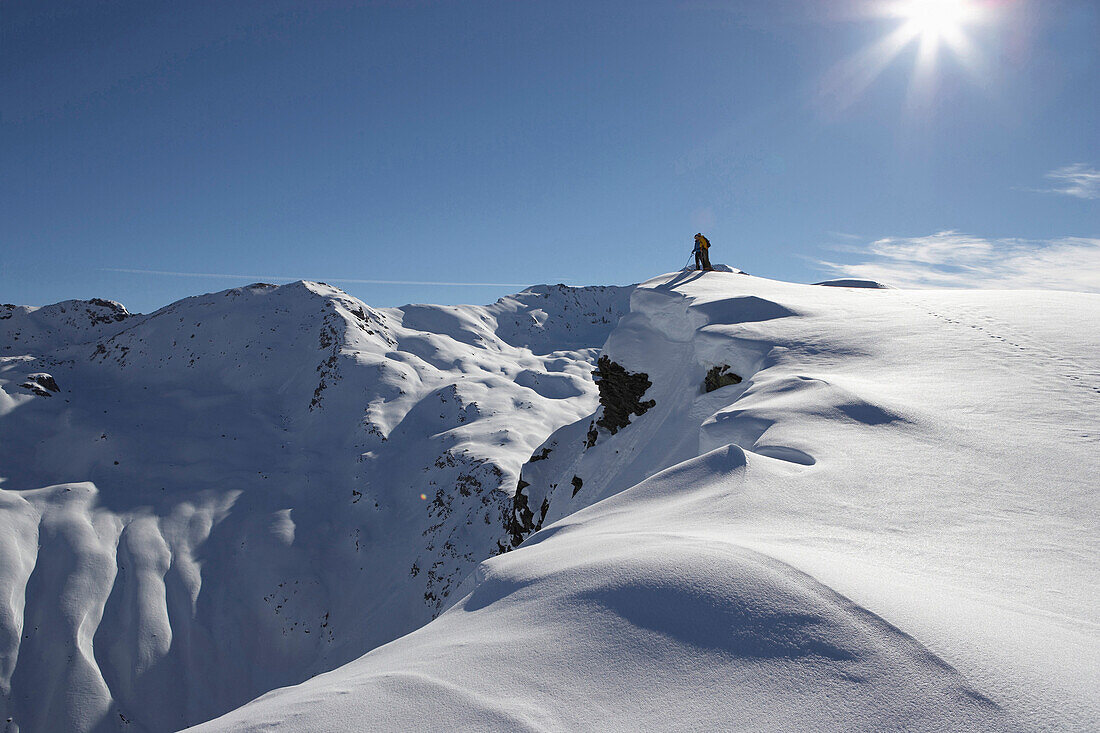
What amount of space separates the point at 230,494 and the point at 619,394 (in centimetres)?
3337

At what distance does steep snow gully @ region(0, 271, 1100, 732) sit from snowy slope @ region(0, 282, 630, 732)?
0.66 feet

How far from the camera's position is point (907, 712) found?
1.87 m

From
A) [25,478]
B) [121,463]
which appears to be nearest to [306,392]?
[121,463]

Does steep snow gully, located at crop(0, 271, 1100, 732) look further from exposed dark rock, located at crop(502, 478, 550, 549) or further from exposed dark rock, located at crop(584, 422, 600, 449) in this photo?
exposed dark rock, located at crop(502, 478, 550, 549)

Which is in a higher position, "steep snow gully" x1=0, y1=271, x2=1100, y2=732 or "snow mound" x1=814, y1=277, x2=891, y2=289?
"snow mound" x1=814, y1=277, x2=891, y2=289

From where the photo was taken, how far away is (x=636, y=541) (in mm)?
3838

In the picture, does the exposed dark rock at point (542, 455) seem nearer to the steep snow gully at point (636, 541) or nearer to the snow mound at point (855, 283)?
the steep snow gully at point (636, 541)

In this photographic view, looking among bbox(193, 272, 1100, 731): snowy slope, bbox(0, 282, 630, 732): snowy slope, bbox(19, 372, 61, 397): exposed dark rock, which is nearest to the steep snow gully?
bbox(193, 272, 1100, 731): snowy slope

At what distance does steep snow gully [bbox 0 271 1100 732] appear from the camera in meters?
2.28

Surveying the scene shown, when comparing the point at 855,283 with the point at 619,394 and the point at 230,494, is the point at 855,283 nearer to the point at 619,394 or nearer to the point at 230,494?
the point at 619,394

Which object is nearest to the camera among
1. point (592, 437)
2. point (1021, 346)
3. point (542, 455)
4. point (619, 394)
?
point (1021, 346)

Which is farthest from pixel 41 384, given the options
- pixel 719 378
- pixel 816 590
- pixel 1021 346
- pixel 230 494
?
pixel 1021 346

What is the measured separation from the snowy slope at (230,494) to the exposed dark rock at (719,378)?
20.9 m

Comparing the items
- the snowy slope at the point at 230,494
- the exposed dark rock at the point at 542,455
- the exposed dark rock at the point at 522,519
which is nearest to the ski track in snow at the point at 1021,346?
the exposed dark rock at the point at 522,519
